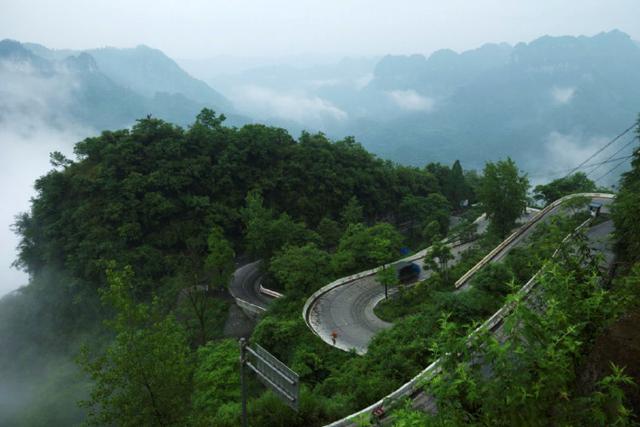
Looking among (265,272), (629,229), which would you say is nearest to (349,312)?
(629,229)

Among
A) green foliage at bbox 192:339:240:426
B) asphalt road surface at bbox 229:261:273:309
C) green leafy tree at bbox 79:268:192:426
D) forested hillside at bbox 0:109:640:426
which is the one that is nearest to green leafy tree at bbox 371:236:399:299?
forested hillside at bbox 0:109:640:426

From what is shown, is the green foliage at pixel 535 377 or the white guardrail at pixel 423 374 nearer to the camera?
the green foliage at pixel 535 377

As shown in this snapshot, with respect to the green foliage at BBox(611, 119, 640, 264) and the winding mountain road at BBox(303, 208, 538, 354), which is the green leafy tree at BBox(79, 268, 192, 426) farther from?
the green foliage at BBox(611, 119, 640, 264)

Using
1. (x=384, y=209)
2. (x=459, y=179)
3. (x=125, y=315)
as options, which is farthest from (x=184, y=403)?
(x=459, y=179)

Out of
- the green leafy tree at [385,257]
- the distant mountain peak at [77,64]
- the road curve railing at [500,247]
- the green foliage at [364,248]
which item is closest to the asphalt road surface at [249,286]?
the green foliage at [364,248]

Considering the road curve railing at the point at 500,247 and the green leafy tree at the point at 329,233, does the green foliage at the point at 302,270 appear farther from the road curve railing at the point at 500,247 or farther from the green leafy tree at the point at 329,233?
the green leafy tree at the point at 329,233
